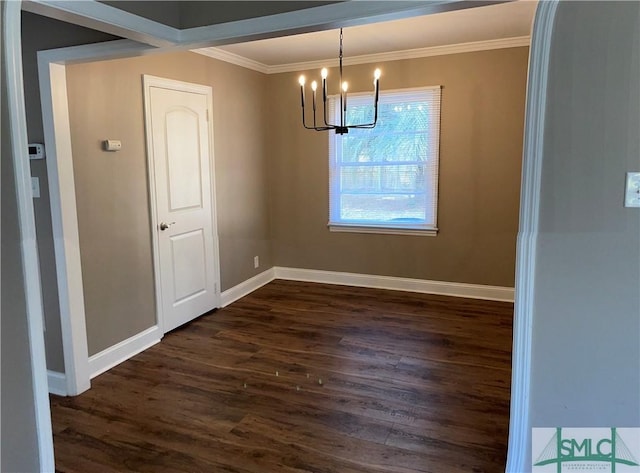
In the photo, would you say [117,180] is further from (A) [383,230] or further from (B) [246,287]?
(A) [383,230]

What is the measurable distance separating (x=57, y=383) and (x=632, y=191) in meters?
3.32

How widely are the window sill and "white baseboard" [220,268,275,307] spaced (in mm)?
940

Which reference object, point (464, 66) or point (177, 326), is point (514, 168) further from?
point (177, 326)

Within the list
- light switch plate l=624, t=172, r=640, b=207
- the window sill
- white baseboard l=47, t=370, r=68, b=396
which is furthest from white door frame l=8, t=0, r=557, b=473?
the window sill

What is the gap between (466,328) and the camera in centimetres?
395

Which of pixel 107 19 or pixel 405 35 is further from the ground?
pixel 405 35

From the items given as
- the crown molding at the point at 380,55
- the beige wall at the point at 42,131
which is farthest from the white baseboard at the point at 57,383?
the crown molding at the point at 380,55

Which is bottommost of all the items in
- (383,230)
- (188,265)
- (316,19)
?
(188,265)

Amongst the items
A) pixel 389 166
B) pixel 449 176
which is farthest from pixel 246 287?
pixel 449 176

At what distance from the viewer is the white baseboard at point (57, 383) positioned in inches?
117

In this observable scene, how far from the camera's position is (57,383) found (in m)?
3.00

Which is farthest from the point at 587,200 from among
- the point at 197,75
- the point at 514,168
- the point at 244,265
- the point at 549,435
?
the point at 244,265

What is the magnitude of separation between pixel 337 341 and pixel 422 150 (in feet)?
7.02

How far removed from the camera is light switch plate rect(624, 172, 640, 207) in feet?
5.62
